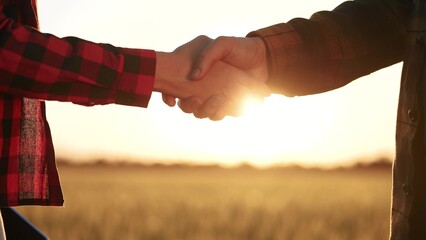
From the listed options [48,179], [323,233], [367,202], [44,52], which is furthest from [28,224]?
[367,202]

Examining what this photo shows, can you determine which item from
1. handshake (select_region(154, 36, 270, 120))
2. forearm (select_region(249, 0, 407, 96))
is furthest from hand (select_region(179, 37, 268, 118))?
forearm (select_region(249, 0, 407, 96))

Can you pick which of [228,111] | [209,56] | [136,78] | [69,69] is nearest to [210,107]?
[228,111]

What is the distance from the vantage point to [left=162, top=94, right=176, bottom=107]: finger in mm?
3701

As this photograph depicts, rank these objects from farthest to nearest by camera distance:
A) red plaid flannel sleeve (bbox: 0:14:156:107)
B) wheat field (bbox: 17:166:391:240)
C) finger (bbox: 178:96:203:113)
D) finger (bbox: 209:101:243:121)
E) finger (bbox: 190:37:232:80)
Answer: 1. wheat field (bbox: 17:166:391:240)
2. finger (bbox: 209:101:243:121)
3. finger (bbox: 178:96:203:113)
4. finger (bbox: 190:37:232:80)
5. red plaid flannel sleeve (bbox: 0:14:156:107)

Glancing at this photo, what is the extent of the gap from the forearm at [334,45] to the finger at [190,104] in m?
0.42

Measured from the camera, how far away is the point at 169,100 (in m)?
3.71

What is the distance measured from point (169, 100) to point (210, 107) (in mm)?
309

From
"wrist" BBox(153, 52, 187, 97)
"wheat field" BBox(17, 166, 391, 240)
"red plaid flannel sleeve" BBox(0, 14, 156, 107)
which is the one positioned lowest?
"wheat field" BBox(17, 166, 391, 240)

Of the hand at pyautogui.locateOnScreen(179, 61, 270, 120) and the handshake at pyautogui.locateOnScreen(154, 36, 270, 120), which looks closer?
the handshake at pyautogui.locateOnScreen(154, 36, 270, 120)

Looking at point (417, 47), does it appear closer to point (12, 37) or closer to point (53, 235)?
point (12, 37)

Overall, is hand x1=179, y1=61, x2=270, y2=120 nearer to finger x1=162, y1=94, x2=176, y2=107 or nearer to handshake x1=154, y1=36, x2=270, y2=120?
handshake x1=154, y1=36, x2=270, y2=120

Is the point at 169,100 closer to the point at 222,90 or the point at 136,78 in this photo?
the point at 222,90

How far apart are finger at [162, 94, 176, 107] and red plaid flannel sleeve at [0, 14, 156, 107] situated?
0.82m

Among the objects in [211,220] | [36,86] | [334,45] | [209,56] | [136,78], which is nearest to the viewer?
[36,86]
